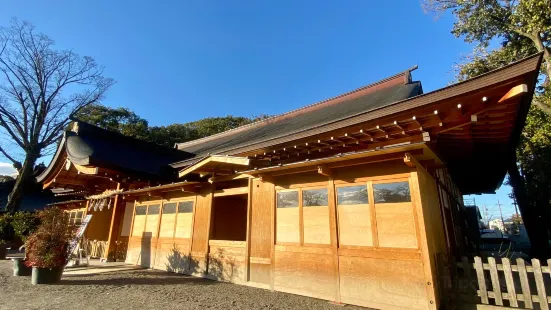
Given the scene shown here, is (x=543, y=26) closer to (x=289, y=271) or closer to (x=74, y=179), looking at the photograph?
(x=289, y=271)

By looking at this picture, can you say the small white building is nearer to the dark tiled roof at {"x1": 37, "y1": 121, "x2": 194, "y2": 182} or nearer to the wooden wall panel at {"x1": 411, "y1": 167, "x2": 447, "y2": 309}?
the wooden wall panel at {"x1": 411, "y1": 167, "x2": 447, "y2": 309}

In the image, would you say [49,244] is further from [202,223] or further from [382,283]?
[382,283]

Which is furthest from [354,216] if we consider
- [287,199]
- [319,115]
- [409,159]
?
[319,115]

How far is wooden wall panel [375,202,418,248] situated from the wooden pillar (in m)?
9.03

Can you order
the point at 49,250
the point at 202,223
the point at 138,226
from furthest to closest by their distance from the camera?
the point at 138,226
the point at 202,223
the point at 49,250

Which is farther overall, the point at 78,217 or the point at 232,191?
the point at 78,217

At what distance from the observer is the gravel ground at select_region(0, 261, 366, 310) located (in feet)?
14.9

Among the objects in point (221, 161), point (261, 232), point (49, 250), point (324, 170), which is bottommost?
point (49, 250)

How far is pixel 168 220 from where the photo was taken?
27.5ft

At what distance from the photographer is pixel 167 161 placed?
11039 millimetres

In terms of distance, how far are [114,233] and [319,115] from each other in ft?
28.0

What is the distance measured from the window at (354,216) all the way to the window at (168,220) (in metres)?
5.44

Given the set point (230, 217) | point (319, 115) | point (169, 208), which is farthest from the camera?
point (319, 115)

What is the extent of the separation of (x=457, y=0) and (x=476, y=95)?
45.5 ft
